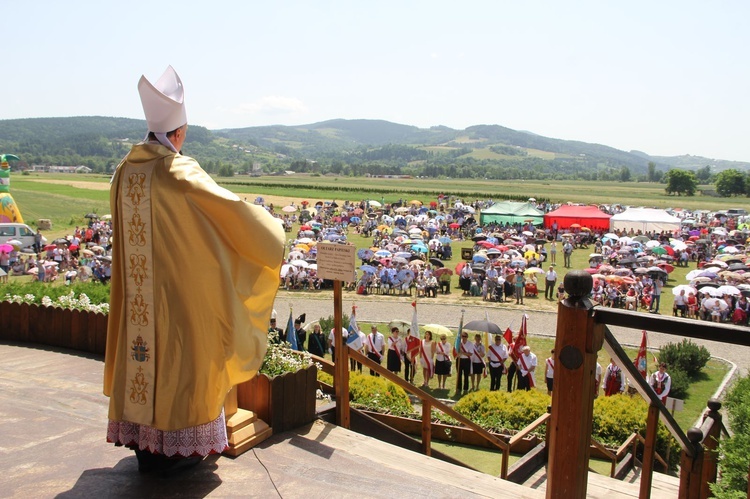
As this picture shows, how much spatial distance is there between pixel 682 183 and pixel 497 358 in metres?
118

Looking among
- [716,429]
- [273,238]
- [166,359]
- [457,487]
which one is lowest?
[457,487]

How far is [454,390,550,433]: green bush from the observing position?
8.98 m

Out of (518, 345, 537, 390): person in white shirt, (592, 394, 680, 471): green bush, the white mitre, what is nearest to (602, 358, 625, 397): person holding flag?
→ (518, 345, 537, 390): person in white shirt

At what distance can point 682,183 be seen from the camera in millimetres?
116375

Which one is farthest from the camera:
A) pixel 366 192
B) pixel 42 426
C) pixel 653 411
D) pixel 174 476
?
pixel 366 192

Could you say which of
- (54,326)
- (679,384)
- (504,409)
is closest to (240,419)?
(54,326)

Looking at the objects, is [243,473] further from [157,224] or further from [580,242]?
[580,242]

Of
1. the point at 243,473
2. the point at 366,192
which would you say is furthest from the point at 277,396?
the point at 366,192

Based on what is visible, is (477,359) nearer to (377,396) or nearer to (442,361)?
(442,361)

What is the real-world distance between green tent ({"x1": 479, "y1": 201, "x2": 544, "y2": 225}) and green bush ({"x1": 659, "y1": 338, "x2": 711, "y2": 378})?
27861 mm

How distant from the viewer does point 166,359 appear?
3783mm

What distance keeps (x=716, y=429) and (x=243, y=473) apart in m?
3.06

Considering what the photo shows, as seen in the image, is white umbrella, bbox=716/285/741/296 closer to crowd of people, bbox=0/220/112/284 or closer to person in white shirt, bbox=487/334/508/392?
person in white shirt, bbox=487/334/508/392

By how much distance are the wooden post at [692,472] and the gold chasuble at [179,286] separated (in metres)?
2.63
